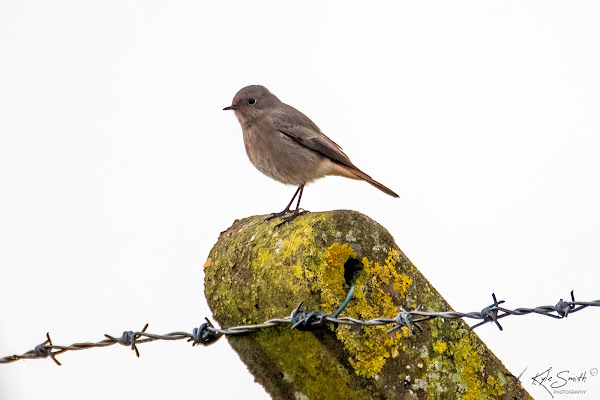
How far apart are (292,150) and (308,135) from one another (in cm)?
28

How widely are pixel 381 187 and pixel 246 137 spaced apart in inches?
58.2

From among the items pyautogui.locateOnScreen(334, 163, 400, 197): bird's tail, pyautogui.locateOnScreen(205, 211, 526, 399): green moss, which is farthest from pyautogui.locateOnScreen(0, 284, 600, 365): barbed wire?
pyautogui.locateOnScreen(334, 163, 400, 197): bird's tail

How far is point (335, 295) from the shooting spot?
11.4ft

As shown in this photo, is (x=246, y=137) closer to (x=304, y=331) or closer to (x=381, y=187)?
(x=381, y=187)

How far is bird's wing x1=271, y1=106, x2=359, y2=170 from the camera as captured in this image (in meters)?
7.11

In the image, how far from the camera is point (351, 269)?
11.8 ft

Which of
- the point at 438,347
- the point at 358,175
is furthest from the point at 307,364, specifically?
the point at 358,175

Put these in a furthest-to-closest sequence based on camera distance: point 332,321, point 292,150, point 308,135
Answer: point 308,135 < point 292,150 < point 332,321

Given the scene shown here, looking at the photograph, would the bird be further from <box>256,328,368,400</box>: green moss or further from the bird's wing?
<box>256,328,368,400</box>: green moss

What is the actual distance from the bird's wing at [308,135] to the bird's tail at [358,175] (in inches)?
2.3

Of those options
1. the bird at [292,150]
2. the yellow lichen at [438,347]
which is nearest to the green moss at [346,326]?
the yellow lichen at [438,347]

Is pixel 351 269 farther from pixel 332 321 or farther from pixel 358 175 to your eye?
pixel 358 175

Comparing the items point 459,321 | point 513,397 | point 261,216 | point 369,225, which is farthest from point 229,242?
point 513,397

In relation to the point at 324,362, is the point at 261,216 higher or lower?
higher
